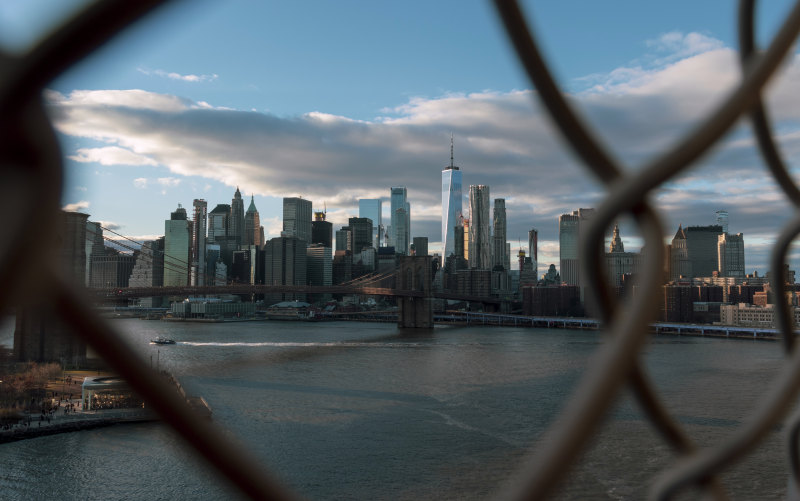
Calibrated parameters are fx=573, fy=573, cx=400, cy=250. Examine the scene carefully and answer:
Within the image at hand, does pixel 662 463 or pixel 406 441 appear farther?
pixel 406 441

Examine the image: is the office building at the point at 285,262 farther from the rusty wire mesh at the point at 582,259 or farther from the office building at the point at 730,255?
the rusty wire mesh at the point at 582,259

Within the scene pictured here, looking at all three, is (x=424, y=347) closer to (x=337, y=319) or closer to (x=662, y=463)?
(x=662, y=463)

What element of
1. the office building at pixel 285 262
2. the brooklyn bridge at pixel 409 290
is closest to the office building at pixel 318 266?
the office building at pixel 285 262

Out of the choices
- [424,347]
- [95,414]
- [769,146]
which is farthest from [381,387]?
[769,146]

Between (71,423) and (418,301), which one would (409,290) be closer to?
(418,301)

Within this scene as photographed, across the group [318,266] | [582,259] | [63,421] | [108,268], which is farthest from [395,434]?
[318,266]
